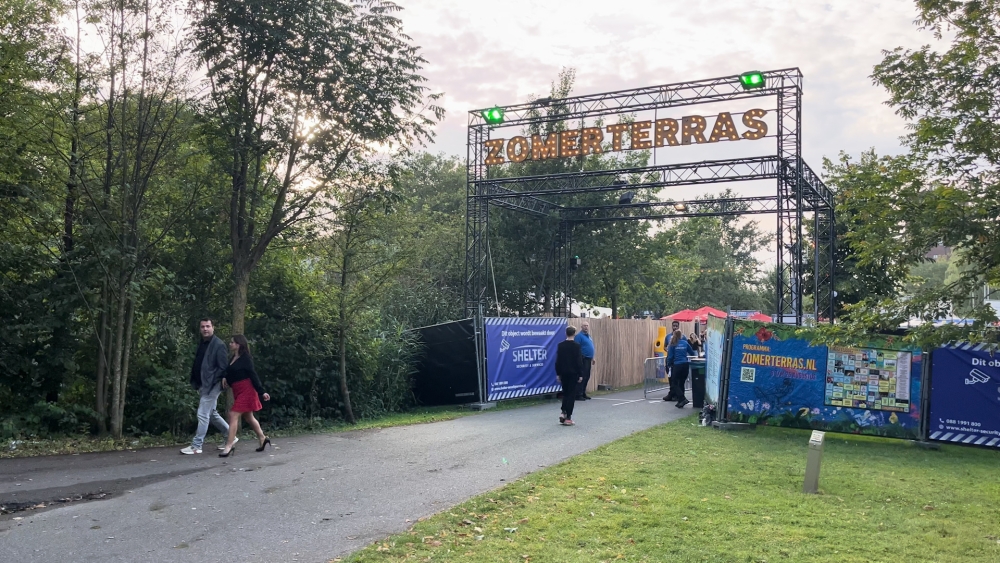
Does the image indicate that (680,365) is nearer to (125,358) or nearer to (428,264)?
(125,358)

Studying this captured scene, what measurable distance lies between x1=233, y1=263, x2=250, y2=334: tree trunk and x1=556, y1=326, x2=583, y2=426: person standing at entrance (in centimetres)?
507

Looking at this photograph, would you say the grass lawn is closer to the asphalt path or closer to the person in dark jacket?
the asphalt path

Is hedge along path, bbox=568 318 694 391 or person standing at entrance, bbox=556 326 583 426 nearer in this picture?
person standing at entrance, bbox=556 326 583 426

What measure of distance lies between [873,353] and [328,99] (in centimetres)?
891

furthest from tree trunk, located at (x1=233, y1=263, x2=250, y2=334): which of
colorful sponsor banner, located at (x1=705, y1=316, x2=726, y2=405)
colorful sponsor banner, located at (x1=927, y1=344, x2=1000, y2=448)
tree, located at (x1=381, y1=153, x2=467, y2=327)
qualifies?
colorful sponsor banner, located at (x1=927, y1=344, x2=1000, y2=448)

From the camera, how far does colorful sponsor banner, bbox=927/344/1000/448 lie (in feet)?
34.7

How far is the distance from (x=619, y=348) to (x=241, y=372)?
14488 mm

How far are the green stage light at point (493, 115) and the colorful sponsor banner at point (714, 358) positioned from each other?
27.8ft

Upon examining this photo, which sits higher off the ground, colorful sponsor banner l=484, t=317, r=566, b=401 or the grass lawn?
colorful sponsor banner l=484, t=317, r=566, b=401

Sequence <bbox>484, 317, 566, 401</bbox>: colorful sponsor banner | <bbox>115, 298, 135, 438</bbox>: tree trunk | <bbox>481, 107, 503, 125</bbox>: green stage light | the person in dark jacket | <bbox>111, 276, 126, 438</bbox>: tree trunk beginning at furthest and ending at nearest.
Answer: <bbox>481, 107, 503, 125</bbox>: green stage light, <bbox>484, 317, 566, 401</bbox>: colorful sponsor banner, the person in dark jacket, <bbox>115, 298, 135, 438</bbox>: tree trunk, <bbox>111, 276, 126, 438</bbox>: tree trunk

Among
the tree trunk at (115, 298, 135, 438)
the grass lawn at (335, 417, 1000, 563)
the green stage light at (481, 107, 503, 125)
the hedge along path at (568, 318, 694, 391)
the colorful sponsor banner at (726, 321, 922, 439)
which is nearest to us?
the grass lawn at (335, 417, 1000, 563)

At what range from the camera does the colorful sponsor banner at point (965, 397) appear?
10.6 m

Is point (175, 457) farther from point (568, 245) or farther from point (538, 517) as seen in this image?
point (568, 245)

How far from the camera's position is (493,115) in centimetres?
2056
